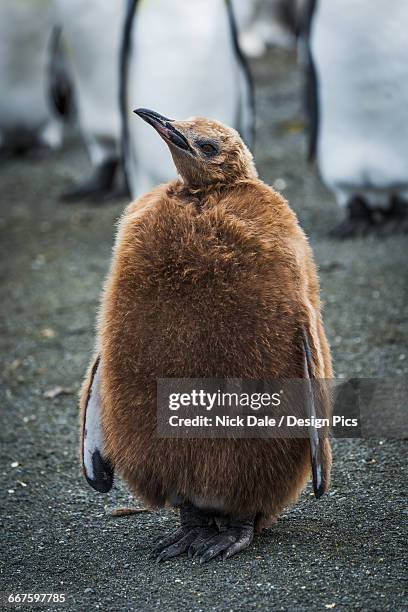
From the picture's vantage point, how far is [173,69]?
5445 millimetres

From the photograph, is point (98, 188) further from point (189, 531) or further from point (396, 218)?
point (189, 531)

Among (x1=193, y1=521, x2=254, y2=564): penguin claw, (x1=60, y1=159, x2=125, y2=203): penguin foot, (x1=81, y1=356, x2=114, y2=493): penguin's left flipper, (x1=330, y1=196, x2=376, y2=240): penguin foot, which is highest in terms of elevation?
(x1=81, y1=356, x2=114, y2=493): penguin's left flipper

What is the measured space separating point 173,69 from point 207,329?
10.6 ft

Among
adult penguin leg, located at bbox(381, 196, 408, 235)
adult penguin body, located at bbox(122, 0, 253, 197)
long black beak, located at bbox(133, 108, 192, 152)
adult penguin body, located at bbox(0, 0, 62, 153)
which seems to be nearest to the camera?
long black beak, located at bbox(133, 108, 192, 152)

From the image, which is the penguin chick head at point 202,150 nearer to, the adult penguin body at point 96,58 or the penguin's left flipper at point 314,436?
the penguin's left flipper at point 314,436

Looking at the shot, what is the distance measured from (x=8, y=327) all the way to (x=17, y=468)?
157 cm

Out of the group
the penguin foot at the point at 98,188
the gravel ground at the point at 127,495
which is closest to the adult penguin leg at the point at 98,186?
the penguin foot at the point at 98,188

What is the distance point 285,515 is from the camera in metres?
2.86

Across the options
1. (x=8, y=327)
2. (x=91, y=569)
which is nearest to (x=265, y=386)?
(x=91, y=569)

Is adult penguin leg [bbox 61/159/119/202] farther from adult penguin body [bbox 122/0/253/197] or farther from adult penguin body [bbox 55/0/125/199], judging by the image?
adult penguin body [bbox 122/0/253/197]

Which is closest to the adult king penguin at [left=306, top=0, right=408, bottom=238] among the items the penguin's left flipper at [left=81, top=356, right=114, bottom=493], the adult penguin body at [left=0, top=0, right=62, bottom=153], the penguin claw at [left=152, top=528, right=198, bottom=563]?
the adult penguin body at [left=0, top=0, right=62, bottom=153]

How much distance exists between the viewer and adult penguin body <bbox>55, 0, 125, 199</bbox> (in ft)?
21.3

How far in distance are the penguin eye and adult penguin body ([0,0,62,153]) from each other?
18.4 ft

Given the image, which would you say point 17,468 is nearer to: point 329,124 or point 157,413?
point 157,413
